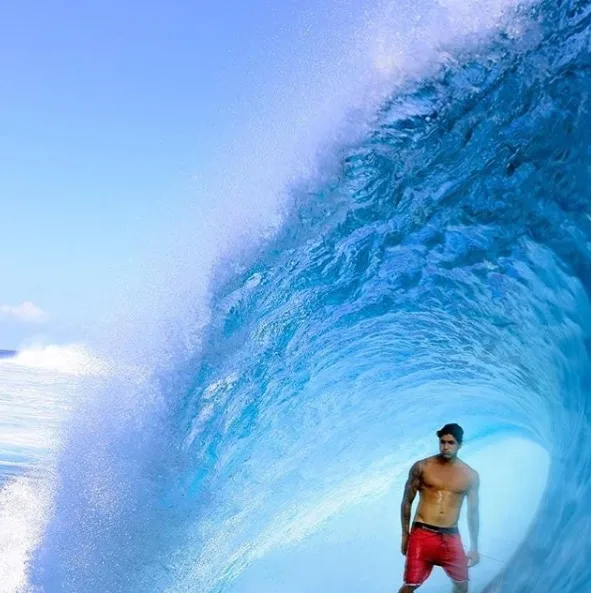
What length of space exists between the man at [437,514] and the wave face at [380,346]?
840 mm

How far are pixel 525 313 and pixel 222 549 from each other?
161 inches

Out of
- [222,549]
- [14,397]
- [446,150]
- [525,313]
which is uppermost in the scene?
[14,397]

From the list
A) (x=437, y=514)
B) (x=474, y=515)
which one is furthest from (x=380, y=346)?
(x=437, y=514)

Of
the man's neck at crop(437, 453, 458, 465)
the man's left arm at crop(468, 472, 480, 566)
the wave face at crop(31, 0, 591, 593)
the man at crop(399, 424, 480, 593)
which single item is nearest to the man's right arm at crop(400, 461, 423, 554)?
the man at crop(399, 424, 480, 593)

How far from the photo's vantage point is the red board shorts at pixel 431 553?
4777mm

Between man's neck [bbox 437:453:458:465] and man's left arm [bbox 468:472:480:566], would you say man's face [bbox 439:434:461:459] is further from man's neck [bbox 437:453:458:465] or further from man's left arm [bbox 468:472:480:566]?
man's left arm [bbox 468:472:480:566]

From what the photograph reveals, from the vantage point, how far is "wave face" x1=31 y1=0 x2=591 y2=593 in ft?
17.7

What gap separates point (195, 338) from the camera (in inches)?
291

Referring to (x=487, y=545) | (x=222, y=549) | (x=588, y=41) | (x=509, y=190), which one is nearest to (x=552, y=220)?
(x=509, y=190)

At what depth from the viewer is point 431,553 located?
480 cm

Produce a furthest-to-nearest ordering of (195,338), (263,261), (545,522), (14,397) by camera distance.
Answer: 1. (14,397)
2. (195,338)
3. (263,261)
4. (545,522)

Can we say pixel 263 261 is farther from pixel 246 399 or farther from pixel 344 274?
pixel 246 399

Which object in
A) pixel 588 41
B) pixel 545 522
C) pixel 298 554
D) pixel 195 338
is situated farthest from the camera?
pixel 298 554

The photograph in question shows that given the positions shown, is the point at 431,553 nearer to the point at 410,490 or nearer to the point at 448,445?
the point at 410,490
